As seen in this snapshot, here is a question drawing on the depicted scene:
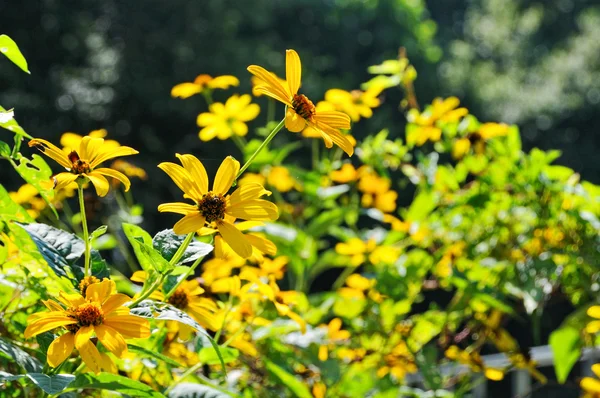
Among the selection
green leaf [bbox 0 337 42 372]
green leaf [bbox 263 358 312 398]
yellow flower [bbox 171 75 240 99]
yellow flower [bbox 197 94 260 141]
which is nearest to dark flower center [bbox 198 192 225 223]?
green leaf [bbox 0 337 42 372]

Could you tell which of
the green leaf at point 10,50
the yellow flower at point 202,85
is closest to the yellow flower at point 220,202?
the green leaf at point 10,50

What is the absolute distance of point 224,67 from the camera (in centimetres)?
1366

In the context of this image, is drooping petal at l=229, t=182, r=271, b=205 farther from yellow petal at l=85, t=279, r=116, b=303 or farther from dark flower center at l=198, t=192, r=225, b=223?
yellow petal at l=85, t=279, r=116, b=303

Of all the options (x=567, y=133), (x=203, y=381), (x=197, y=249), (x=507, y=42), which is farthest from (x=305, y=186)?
(x=507, y=42)

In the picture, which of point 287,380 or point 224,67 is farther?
point 224,67

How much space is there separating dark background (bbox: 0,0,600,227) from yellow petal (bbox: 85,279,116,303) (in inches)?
315

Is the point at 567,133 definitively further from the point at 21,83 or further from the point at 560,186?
the point at 560,186

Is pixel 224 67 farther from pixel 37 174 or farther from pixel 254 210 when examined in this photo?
pixel 254 210

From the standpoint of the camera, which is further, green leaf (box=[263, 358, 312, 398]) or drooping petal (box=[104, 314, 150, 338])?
green leaf (box=[263, 358, 312, 398])

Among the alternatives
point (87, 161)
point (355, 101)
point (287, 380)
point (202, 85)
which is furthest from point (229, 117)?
point (87, 161)

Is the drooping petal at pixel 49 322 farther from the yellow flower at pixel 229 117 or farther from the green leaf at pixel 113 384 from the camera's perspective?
the yellow flower at pixel 229 117

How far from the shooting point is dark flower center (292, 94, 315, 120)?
2.50 ft

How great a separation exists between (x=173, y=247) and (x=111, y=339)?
10 cm

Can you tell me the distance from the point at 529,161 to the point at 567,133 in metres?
17.4
